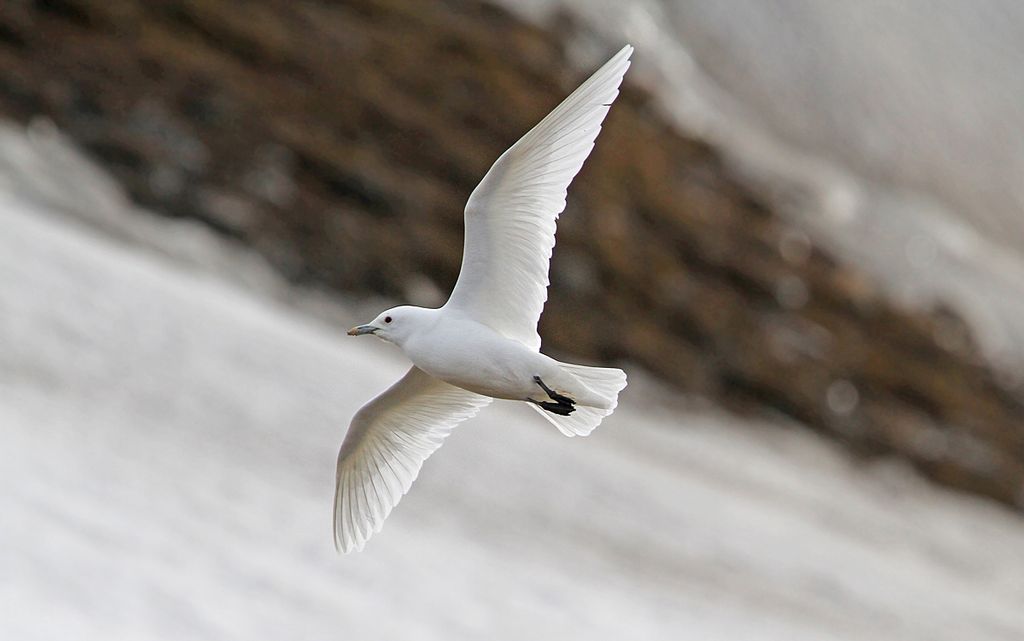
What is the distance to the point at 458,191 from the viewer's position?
1526cm

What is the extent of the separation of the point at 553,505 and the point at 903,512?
5.37 metres

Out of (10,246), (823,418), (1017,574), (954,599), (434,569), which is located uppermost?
(823,418)

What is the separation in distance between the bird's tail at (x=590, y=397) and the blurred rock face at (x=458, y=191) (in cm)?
903

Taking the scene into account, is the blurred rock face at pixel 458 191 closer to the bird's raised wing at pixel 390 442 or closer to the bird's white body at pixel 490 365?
the bird's raised wing at pixel 390 442

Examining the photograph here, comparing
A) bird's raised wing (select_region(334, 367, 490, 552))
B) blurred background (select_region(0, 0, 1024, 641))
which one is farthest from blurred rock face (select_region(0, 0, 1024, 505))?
bird's raised wing (select_region(334, 367, 490, 552))

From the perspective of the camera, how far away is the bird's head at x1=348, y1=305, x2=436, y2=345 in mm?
4879

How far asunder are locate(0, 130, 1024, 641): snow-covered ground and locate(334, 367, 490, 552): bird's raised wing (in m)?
1.95

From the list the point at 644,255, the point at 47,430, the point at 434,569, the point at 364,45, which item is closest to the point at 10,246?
the point at 47,430

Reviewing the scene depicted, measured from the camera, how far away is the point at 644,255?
16297mm

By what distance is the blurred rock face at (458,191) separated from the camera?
45.3 ft

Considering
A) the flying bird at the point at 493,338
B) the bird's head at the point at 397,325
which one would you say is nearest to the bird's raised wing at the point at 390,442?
the flying bird at the point at 493,338

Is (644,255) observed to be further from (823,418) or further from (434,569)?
(434,569)

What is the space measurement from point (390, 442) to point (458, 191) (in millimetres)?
9929

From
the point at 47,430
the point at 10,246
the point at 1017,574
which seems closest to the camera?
the point at 47,430
